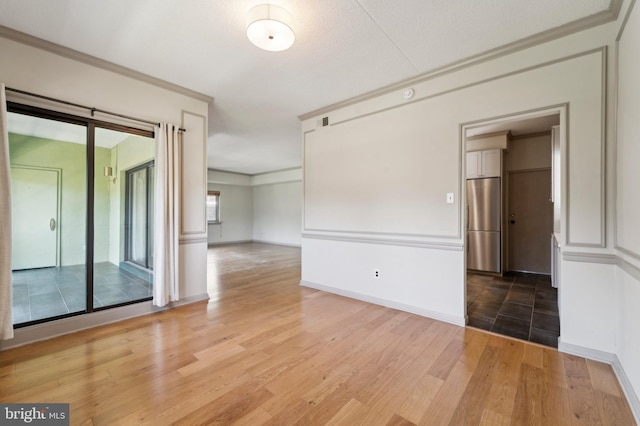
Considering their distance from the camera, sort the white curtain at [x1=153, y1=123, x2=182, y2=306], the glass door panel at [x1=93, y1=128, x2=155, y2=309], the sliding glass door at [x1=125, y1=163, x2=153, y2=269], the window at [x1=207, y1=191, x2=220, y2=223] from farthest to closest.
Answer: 1. the window at [x1=207, y1=191, x2=220, y2=223]
2. the sliding glass door at [x1=125, y1=163, x2=153, y2=269]
3. the white curtain at [x1=153, y1=123, x2=182, y2=306]
4. the glass door panel at [x1=93, y1=128, x2=155, y2=309]

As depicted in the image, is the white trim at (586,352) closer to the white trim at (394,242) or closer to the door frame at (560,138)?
the door frame at (560,138)

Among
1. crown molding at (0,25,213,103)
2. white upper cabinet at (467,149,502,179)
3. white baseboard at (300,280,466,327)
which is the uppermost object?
crown molding at (0,25,213,103)

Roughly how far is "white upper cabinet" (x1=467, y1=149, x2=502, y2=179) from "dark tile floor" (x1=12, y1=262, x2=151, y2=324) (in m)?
5.81

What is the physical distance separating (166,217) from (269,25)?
2382 millimetres

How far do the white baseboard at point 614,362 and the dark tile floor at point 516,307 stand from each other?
0.12 metres

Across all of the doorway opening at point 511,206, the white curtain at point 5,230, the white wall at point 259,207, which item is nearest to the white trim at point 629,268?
the doorway opening at point 511,206

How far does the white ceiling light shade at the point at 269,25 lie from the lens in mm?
2004

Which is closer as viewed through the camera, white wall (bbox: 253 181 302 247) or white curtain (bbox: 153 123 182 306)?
white curtain (bbox: 153 123 182 306)

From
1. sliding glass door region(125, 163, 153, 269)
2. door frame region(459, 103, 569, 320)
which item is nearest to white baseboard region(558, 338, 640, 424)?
door frame region(459, 103, 569, 320)

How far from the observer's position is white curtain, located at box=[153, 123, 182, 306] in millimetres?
3129

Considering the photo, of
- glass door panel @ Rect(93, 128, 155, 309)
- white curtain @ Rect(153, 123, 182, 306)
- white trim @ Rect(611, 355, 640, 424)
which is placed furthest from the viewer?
white curtain @ Rect(153, 123, 182, 306)

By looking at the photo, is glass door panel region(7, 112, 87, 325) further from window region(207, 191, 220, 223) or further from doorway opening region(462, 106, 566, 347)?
window region(207, 191, 220, 223)

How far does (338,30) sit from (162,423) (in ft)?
10.1

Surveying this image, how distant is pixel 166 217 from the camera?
10.4 ft
